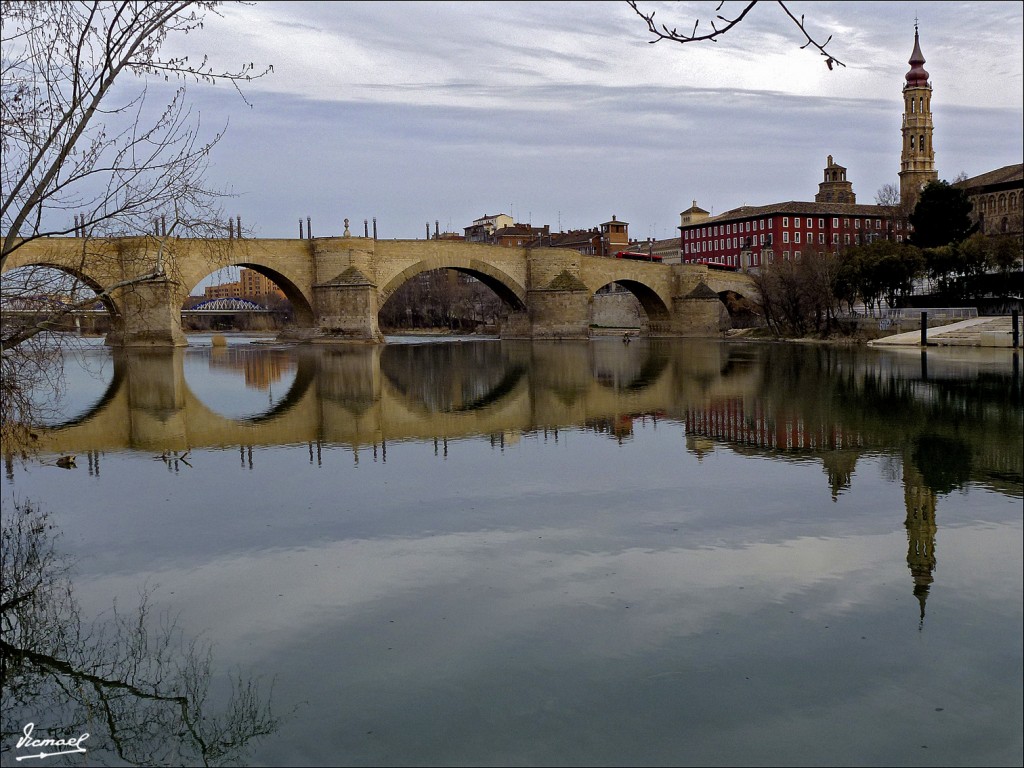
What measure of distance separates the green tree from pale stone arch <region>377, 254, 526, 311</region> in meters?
17.7

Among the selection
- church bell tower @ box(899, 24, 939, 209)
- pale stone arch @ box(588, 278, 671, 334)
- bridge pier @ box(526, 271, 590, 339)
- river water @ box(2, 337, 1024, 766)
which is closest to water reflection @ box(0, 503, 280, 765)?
river water @ box(2, 337, 1024, 766)

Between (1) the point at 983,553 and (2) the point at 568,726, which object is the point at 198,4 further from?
(1) the point at 983,553

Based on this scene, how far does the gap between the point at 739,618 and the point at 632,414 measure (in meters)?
9.04

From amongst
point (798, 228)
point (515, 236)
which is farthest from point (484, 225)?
point (798, 228)

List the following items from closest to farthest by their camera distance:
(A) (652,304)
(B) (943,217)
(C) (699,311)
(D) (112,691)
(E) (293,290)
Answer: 1. (D) (112,691)
2. (E) (293,290)
3. (B) (943,217)
4. (C) (699,311)
5. (A) (652,304)

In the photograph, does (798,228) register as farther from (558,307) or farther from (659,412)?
(659,412)

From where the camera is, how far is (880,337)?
1388 inches

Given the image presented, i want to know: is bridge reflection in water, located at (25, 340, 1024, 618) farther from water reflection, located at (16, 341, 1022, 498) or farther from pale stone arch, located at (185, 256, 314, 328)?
pale stone arch, located at (185, 256, 314, 328)

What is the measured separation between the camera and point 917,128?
71875 millimetres

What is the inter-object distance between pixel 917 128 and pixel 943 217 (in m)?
33.7

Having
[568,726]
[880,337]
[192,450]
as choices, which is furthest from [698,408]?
[880,337]

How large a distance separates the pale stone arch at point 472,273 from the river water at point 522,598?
3008 cm

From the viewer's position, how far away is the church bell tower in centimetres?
7175

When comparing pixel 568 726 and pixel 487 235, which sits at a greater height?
pixel 487 235
